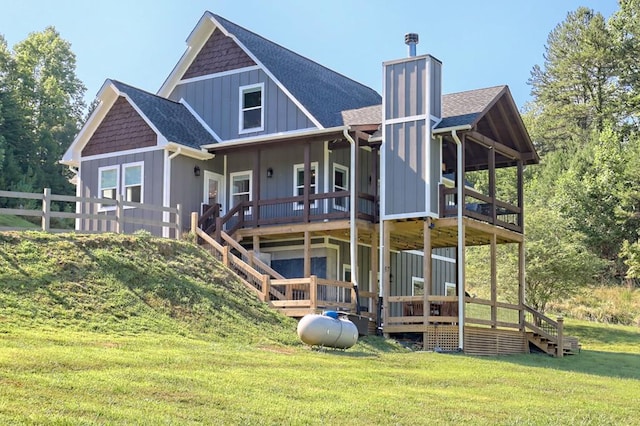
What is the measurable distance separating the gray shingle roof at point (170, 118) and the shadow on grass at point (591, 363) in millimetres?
11194

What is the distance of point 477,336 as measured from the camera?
23.2 metres

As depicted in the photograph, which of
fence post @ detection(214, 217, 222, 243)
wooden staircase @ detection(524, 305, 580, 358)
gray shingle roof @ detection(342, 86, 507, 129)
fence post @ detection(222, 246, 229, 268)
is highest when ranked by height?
gray shingle roof @ detection(342, 86, 507, 129)

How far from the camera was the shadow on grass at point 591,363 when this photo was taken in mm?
20594

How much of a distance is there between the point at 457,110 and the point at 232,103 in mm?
7227

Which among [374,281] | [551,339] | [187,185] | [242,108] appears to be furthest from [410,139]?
[551,339]

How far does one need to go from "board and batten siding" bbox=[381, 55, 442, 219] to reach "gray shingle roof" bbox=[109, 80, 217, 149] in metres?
6.13

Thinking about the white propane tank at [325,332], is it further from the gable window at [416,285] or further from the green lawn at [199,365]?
the gable window at [416,285]

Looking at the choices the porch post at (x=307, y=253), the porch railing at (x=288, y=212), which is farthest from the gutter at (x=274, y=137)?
the porch post at (x=307, y=253)

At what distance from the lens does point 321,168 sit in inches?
1046

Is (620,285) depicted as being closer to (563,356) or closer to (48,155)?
(563,356)

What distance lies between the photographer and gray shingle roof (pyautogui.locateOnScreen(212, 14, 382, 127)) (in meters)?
26.7

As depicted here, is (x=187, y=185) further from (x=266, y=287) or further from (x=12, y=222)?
(x=12, y=222)

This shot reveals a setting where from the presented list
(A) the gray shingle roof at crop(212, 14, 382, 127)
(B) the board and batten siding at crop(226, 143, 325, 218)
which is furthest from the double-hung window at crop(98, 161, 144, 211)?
(A) the gray shingle roof at crop(212, 14, 382, 127)

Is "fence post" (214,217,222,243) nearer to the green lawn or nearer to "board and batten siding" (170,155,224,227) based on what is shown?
"board and batten siding" (170,155,224,227)
